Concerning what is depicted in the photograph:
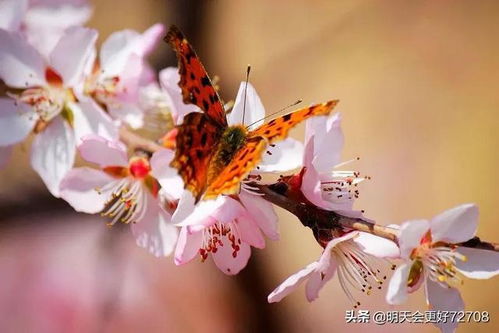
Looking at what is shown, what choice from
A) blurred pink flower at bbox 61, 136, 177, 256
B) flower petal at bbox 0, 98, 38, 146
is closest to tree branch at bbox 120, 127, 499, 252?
blurred pink flower at bbox 61, 136, 177, 256

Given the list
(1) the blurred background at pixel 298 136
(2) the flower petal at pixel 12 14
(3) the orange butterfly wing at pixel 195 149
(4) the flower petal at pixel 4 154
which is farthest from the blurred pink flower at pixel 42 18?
(1) the blurred background at pixel 298 136

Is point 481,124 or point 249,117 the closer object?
point 249,117

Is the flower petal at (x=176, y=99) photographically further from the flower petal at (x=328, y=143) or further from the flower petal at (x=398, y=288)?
the flower petal at (x=398, y=288)

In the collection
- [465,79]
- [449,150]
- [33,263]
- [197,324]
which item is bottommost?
[197,324]

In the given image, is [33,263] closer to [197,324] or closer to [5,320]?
[5,320]

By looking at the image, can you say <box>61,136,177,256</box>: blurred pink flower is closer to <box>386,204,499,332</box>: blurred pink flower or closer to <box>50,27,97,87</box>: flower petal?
<box>50,27,97,87</box>: flower petal

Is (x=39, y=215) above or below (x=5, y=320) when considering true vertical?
above

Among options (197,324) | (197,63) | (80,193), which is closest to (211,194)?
(197,63)
